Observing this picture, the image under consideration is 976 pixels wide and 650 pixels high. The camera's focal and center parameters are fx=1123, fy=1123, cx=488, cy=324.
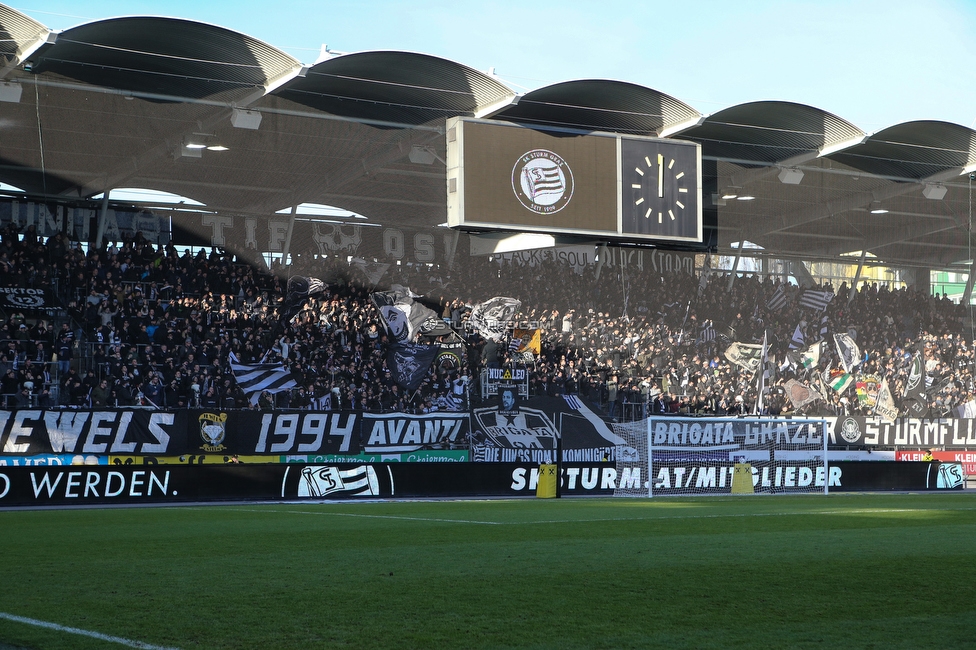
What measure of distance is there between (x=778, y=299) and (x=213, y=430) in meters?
24.2

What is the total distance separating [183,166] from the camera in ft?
112

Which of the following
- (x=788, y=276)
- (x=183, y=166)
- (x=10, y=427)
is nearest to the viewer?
(x=10, y=427)

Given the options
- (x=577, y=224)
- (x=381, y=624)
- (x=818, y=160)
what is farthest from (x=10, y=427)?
(x=818, y=160)

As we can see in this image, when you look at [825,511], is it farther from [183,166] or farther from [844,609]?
[183,166]

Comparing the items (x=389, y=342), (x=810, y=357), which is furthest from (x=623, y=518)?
(x=810, y=357)

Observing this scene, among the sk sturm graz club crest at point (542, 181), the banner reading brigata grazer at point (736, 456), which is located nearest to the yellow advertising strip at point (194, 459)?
the banner reading brigata grazer at point (736, 456)

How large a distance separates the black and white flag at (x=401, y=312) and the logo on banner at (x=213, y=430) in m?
7.86

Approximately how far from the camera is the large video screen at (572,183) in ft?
99.5

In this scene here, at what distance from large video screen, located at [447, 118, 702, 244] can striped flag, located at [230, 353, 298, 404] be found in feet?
20.1

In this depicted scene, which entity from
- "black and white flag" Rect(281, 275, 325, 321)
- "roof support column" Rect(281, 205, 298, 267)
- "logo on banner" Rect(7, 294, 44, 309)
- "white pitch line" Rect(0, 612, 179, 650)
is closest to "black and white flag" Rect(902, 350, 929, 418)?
"black and white flag" Rect(281, 275, 325, 321)

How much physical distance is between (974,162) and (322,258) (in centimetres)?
2226

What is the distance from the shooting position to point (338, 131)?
1257 inches

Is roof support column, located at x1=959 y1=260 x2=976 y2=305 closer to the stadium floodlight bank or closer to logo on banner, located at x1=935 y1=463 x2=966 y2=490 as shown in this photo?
logo on banner, located at x1=935 y1=463 x2=966 y2=490

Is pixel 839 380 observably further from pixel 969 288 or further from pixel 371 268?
pixel 371 268
